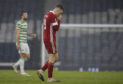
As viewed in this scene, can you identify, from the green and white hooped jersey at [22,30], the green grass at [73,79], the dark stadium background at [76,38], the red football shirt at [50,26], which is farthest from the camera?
the dark stadium background at [76,38]

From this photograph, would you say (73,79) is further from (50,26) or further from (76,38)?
(76,38)

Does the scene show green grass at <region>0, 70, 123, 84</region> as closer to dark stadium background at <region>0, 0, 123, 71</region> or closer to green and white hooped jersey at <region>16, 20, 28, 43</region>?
green and white hooped jersey at <region>16, 20, 28, 43</region>

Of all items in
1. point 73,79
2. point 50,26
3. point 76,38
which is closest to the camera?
point 50,26

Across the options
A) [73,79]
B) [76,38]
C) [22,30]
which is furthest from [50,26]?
[76,38]

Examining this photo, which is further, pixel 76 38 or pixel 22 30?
pixel 76 38

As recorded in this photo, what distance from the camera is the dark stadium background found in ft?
39.4

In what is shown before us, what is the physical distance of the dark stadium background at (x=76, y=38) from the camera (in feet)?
39.4

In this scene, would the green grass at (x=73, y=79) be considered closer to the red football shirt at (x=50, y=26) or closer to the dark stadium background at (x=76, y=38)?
the red football shirt at (x=50, y=26)

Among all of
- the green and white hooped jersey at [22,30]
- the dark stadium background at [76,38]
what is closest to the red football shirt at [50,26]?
the green and white hooped jersey at [22,30]

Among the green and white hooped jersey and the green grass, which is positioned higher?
the green and white hooped jersey

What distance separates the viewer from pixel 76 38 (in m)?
12.7

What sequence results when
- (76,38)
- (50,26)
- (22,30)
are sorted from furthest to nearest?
(76,38) < (22,30) < (50,26)

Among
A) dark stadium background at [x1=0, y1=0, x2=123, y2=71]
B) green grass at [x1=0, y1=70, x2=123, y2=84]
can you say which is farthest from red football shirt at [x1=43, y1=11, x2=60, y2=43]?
dark stadium background at [x1=0, y1=0, x2=123, y2=71]

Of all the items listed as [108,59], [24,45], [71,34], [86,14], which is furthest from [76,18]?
[24,45]
